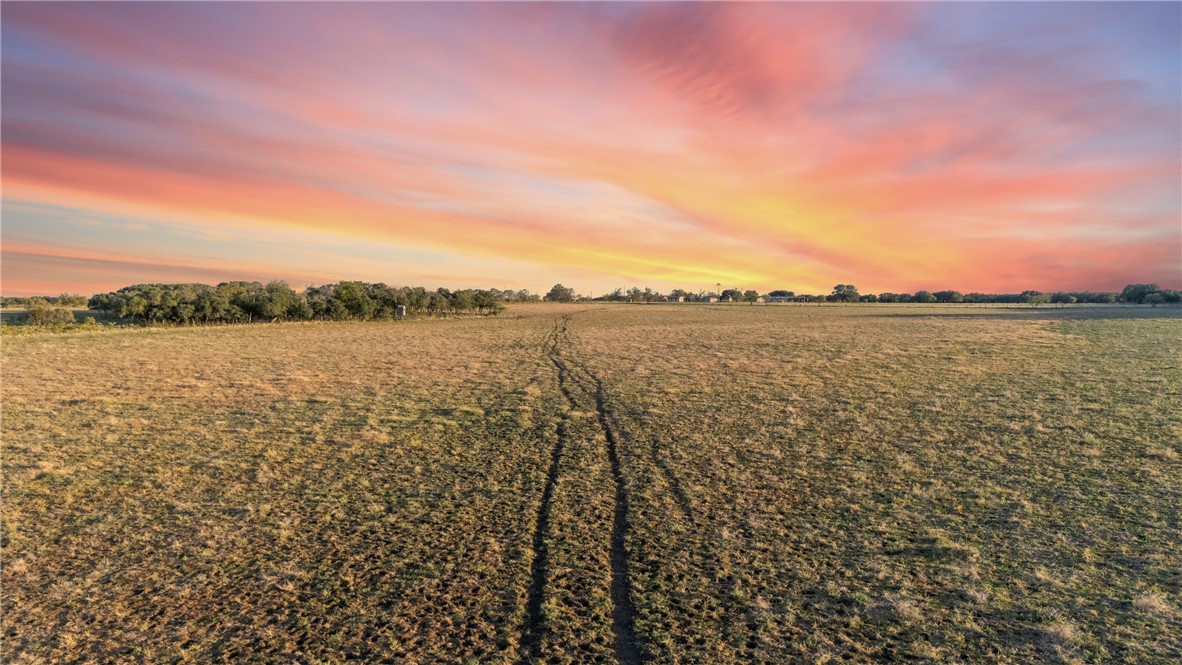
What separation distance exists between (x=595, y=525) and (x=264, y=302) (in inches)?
2626

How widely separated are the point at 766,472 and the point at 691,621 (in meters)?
5.75

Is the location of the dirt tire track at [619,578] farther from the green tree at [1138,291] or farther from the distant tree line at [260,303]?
the green tree at [1138,291]

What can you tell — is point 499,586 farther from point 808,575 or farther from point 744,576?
point 808,575

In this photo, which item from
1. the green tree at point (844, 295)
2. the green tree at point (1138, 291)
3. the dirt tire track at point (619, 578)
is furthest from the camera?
the green tree at point (844, 295)

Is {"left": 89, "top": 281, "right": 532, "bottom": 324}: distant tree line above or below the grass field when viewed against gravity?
above

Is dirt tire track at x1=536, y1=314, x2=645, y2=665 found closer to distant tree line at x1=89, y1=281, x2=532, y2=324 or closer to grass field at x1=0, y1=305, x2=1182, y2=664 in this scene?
grass field at x1=0, y1=305, x2=1182, y2=664

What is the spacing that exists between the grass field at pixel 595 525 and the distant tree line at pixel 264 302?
151 ft

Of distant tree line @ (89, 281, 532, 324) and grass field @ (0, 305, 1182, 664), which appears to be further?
distant tree line @ (89, 281, 532, 324)

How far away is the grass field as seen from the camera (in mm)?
6020

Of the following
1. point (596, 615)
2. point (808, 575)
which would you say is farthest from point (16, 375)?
point (808, 575)

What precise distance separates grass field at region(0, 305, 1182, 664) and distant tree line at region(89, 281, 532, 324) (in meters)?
46.0

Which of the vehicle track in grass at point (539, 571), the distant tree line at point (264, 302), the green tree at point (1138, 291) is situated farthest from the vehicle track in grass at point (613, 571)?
the green tree at point (1138, 291)

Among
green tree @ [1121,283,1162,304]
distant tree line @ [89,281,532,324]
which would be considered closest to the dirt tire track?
distant tree line @ [89,281,532,324]

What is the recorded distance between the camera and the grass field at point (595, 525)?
6.02 metres
